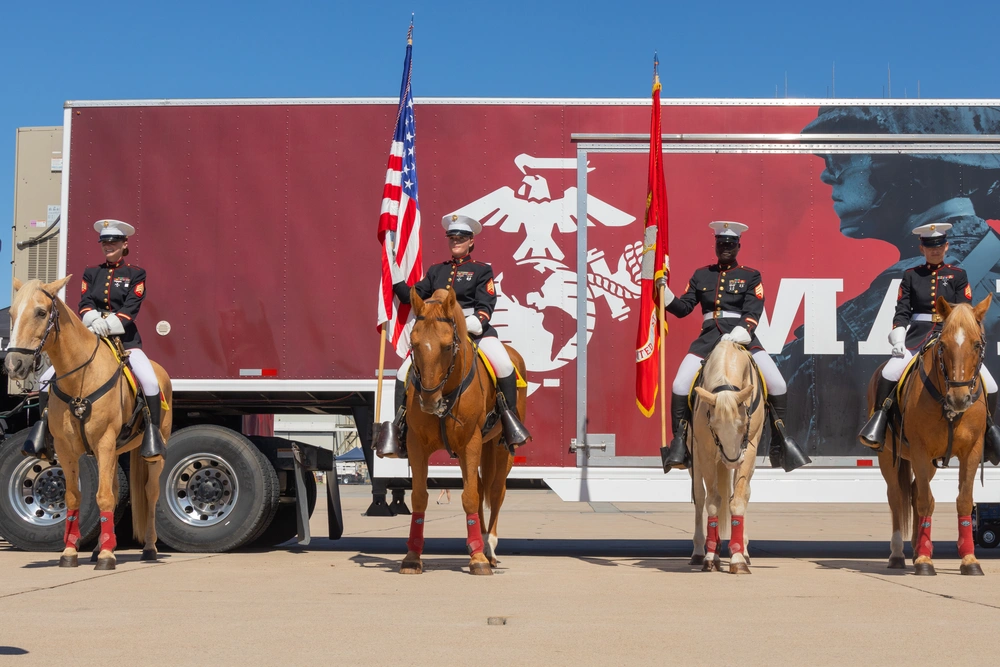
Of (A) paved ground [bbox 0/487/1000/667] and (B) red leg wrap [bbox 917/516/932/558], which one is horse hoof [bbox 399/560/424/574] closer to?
(A) paved ground [bbox 0/487/1000/667]

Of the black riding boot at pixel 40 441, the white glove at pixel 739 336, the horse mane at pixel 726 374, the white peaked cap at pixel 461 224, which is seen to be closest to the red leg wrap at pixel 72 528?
the black riding boot at pixel 40 441

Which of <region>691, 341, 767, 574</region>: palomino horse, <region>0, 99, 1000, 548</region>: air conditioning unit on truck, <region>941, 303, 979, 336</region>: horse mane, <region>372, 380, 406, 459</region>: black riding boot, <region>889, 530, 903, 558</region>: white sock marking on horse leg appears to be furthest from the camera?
<region>0, 99, 1000, 548</region>: air conditioning unit on truck

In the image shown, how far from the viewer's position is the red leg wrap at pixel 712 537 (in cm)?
853

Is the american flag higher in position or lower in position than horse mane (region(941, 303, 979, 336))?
higher

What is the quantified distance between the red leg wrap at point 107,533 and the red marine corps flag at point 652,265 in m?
4.61

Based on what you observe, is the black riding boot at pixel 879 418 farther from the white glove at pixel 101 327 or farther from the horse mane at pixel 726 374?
the white glove at pixel 101 327

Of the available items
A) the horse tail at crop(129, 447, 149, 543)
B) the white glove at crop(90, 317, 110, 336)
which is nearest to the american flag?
the white glove at crop(90, 317, 110, 336)

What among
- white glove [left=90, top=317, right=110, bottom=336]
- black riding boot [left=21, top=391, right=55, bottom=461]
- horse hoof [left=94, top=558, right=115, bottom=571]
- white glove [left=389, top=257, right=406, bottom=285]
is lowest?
horse hoof [left=94, top=558, right=115, bottom=571]

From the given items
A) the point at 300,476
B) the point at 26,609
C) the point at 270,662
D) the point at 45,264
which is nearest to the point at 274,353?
the point at 300,476

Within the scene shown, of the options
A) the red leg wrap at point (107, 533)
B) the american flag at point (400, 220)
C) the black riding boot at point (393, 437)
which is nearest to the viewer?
the black riding boot at point (393, 437)

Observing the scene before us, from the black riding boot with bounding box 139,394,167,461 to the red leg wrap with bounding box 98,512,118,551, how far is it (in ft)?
1.79

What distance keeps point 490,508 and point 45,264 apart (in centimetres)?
536

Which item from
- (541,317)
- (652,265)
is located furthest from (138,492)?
(652,265)

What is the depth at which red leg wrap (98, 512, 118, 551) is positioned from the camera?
8523 millimetres
